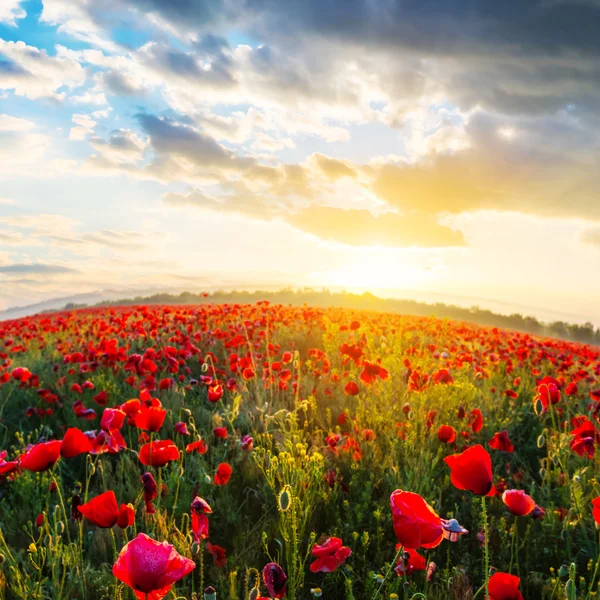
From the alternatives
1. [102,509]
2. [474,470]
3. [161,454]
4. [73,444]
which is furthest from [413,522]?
[73,444]

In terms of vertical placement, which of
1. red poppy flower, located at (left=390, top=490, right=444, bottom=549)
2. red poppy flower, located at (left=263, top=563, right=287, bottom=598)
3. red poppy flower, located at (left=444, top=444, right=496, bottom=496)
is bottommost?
red poppy flower, located at (left=263, top=563, right=287, bottom=598)

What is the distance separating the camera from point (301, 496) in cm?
330

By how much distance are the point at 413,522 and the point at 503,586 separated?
21.7 inches

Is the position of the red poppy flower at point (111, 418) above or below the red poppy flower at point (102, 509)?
above

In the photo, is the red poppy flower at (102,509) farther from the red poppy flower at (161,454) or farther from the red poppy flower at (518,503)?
the red poppy flower at (518,503)

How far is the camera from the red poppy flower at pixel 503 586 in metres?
1.68

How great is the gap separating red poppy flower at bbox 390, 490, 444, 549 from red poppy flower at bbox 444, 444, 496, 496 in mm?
219

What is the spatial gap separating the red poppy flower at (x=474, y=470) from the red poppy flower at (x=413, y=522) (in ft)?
0.72

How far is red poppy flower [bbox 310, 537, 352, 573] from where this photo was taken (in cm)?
199

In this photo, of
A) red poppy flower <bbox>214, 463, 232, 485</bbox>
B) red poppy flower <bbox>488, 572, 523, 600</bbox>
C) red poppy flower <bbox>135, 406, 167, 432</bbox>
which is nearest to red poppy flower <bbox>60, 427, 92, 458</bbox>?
red poppy flower <bbox>135, 406, 167, 432</bbox>

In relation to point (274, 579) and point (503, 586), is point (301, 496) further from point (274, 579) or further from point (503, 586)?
point (503, 586)

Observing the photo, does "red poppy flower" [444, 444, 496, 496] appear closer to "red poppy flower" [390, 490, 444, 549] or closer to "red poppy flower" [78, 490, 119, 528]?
"red poppy flower" [390, 490, 444, 549]

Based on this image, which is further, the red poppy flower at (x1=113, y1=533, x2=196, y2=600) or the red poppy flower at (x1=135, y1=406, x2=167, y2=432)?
the red poppy flower at (x1=135, y1=406, x2=167, y2=432)

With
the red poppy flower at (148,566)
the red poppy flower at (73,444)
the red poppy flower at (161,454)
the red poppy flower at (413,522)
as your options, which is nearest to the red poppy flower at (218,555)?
the red poppy flower at (161,454)
